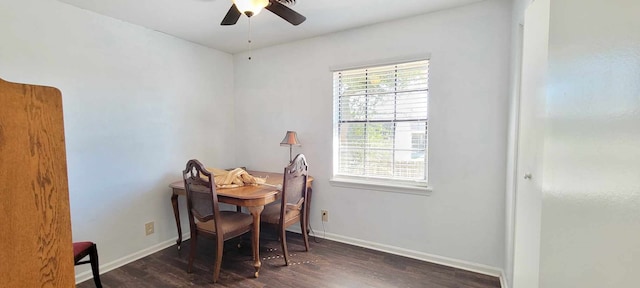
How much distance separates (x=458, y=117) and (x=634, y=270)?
6.82 feet

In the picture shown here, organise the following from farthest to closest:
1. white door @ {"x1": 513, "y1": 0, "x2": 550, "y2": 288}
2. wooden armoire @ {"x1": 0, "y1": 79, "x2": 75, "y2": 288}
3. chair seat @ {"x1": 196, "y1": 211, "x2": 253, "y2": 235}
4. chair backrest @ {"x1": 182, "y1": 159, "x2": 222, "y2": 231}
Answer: chair seat @ {"x1": 196, "y1": 211, "x2": 253, "y2": 235}, chair backrest @ {"x1": 182, "y1": 159, "x2": 222, "y2": 231}, white door @ {"x1": 513, "y1": 0, "x2": 550, "y2": 288}, wooden armoire @ {"x1": 0, "y1": 79, "x2": 75, "y2": 288}

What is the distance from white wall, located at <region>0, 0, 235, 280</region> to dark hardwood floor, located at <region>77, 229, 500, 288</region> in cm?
30

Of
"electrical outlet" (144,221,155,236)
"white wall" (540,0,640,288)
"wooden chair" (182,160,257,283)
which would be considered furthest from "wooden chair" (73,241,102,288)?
"white wall" (540,0,640,288)

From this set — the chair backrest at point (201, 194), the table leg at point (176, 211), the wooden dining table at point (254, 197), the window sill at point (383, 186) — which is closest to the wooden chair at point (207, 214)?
the chair backrest at point (201, 194)

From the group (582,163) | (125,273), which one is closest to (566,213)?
(582,163)

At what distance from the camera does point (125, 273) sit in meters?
2.35

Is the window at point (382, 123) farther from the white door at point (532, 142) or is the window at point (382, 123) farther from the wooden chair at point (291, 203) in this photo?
the white door at point (532, 142)

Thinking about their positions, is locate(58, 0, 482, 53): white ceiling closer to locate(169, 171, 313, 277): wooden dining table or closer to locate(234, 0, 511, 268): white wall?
locate(234, 0, 511, 268): white wall

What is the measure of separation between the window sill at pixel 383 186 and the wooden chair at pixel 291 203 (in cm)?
45

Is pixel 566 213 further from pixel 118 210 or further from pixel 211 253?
pixel 118 210

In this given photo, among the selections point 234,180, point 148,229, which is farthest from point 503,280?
point 148,229

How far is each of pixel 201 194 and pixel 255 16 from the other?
166 cm

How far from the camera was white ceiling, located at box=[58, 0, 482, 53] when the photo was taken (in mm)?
2186

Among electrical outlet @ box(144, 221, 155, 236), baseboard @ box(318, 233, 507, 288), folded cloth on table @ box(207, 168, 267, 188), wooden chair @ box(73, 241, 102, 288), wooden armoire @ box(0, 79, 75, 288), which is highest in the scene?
wooden armoire @ box(0, 79, 75, 288)
